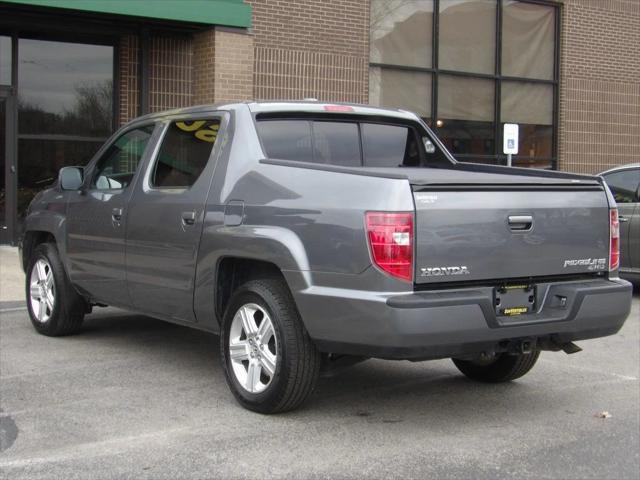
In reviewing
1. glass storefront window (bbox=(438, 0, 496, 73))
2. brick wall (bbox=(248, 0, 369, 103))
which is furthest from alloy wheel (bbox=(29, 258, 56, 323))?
glass storefront window (bbox=(438, 0, 496, 73))

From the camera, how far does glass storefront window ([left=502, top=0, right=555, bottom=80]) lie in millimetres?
16766

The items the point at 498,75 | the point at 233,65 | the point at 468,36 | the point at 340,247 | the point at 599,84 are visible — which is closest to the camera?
the point at 340,247

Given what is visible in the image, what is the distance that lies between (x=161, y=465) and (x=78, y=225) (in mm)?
3026

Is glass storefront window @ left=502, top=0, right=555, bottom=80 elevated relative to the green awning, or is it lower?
elevated

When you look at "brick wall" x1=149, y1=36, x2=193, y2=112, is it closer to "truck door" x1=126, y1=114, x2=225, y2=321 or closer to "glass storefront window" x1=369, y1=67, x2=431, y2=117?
"glass storefront window" x1=369, y1=67, x2=431, y2=117

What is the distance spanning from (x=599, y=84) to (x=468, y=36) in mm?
3342

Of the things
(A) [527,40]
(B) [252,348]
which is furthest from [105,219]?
(A) [527,40]

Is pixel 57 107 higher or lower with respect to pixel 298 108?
higher

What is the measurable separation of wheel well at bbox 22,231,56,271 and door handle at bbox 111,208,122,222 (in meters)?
1.51

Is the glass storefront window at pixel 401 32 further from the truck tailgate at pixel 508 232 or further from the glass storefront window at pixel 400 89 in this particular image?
the truck tailgate at pixel 508 232

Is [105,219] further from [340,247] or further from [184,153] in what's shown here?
[340,247]

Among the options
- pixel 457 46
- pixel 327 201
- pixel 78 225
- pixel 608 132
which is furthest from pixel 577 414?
pixel 608 132

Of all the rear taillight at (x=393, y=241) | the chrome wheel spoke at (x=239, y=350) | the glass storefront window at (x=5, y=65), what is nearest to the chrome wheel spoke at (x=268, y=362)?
the chrome wheel spoke at (x=239, y=350)

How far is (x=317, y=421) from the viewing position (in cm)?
502
